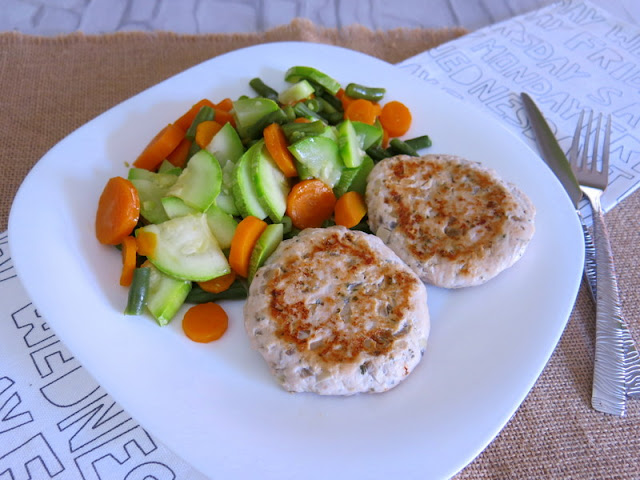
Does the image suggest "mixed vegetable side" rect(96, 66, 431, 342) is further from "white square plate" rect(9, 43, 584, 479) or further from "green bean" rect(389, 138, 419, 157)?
"white square plate" rect(9, 43, 584, 479)

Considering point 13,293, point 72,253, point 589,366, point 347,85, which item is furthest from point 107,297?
point 589,366

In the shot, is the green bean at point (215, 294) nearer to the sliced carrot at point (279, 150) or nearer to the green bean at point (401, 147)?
the sliced carrot at point (279, 150)

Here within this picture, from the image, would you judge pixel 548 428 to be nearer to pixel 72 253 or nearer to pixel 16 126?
pixel 72 253

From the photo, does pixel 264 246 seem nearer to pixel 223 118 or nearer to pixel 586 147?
pixel 223 118

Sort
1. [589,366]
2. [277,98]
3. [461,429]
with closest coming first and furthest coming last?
[461,429]
[589,366]
[277,98]

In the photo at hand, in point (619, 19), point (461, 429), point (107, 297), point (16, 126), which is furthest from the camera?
point (619, 19)

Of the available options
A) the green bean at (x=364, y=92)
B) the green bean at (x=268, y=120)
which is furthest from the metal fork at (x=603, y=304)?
the green bean at (x=268, y=120)
